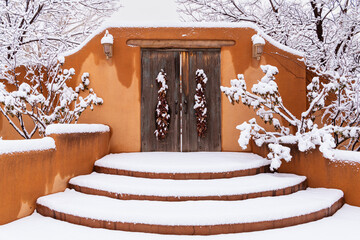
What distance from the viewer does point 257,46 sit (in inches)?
231

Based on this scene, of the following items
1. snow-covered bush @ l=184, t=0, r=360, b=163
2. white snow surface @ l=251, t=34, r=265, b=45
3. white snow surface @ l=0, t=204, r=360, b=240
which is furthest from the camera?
white snow surface @ l=251, t=34, r=265, b=45

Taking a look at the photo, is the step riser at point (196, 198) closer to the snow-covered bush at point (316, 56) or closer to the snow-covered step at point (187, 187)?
the snow-covered step at point (187, 187)

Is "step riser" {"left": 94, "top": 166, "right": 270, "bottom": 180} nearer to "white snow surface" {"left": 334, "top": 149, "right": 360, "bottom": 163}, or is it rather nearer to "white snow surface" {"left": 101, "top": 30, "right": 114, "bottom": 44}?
"white snow surface" {"left": 334, "top": 149, "right": 360, "bottom": 163}

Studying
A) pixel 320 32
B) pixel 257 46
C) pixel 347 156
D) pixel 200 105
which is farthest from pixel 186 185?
pixel 320 32

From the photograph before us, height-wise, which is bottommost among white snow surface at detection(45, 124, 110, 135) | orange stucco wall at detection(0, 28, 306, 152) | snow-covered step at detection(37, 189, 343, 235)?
snow-covered step at detection(37, 189, 343, 235)

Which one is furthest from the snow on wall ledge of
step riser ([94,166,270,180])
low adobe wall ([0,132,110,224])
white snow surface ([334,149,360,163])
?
low adobe wall ([0,132,110,224])

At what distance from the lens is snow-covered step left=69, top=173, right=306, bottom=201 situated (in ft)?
12.0

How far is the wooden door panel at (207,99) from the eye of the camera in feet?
20.0

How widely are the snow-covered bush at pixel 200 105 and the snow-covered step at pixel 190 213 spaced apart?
8.41ft

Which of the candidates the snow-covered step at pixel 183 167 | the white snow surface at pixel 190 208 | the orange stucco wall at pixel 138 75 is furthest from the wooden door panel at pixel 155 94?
the white snow surface at pixel 190 208

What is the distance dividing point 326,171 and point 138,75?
13.3 feet

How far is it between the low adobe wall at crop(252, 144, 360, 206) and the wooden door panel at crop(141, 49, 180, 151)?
2.38m

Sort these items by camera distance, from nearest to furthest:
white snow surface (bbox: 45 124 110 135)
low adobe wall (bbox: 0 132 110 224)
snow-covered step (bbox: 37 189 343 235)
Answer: snow-covered step (bbox: 37 189 343 235) → low adobe wall (bbox: 0 132 110 224) → white snow surface (bbox: 45 124 110 135)

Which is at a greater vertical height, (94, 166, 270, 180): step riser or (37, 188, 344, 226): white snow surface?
(94, 166, 270, 180): step riser
